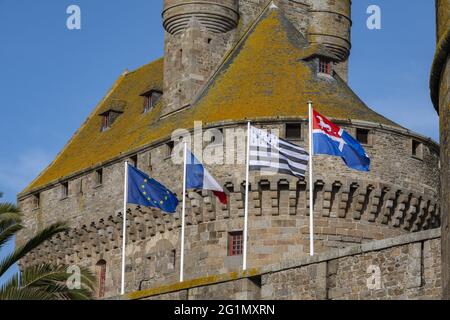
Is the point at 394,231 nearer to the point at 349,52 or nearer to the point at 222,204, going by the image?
the point at 222,204

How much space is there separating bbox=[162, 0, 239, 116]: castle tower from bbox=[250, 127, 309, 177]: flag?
436 inches

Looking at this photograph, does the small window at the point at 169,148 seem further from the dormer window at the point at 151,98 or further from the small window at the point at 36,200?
the small window at the point at 36,200

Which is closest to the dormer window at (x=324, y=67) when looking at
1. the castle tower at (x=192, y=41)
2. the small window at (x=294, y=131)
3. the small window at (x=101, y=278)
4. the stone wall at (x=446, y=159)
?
the castle tower at (x=192, y=41)

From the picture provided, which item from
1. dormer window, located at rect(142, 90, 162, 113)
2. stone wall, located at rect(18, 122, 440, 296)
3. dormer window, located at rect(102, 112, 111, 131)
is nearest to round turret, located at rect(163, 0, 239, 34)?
dormer window, located at rect(142, 90, 162, 113)

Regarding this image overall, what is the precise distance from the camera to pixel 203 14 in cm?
5053

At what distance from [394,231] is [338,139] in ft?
32.8

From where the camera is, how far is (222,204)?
4659 centimetres

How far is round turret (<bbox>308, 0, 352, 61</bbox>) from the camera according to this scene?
53.2m

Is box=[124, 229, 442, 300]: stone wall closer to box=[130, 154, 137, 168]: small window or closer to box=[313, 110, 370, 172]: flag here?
box=[313, 110, 370, 172]: flag

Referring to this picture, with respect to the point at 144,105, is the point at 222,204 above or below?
below

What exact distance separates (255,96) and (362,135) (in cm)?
368

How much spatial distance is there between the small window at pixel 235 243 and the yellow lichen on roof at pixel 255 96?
334cm

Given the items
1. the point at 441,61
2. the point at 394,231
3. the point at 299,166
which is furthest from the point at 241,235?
the point at 441,61

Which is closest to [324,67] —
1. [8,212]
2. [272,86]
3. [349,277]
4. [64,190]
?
[272,86]
